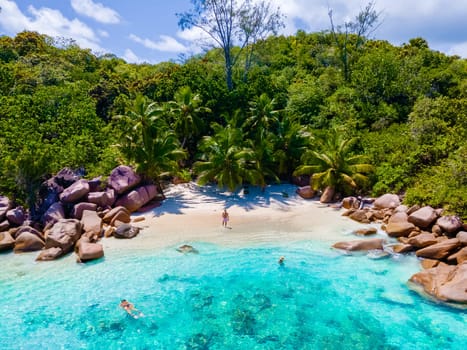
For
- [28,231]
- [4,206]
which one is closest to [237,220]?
[28,231]

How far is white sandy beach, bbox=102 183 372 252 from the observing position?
21.9m

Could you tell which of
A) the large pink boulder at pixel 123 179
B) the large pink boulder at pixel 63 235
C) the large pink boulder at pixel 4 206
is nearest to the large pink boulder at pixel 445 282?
the large pink boulder at pixel 63 235

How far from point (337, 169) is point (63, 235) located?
19954 mm

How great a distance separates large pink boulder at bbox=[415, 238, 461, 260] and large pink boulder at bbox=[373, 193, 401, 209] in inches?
264

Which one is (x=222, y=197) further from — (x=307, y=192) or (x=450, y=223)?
(x=450, y=223)

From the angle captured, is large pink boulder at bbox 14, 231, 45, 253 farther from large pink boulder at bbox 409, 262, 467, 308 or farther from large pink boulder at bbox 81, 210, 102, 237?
large pink boulder at bbox 409, 262, 467, 308

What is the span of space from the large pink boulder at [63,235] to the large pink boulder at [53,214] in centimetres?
155

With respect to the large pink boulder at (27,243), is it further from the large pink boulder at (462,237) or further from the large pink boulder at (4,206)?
the large pink boulder at (462,237)

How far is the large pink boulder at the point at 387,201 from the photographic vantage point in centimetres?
2527

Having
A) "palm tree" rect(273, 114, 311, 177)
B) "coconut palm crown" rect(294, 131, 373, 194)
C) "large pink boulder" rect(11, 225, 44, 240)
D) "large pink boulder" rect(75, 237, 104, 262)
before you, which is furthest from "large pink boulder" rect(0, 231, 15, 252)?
"coconut palm crown" rect(294, 131, 373, 194)

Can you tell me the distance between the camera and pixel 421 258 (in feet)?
61.1

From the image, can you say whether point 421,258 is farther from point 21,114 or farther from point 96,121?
point 21,114

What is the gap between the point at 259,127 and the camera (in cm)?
3216

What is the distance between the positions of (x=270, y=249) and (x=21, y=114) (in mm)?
28162
